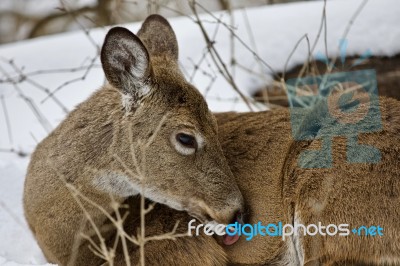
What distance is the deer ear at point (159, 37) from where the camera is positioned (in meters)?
5.26

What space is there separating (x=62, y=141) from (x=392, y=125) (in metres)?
2.06

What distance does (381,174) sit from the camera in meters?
4.45

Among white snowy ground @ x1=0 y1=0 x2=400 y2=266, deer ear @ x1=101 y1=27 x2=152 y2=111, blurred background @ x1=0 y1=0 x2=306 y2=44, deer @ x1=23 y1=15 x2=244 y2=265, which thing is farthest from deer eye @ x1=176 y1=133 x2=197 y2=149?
blurred background @ x1=0 y1=0 x2=306 y2=44

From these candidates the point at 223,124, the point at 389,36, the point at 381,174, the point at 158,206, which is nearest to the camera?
the point at 381,174

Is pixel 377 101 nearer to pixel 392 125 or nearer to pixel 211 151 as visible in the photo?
pixel 392 125

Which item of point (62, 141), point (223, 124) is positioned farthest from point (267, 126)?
point (62, 141)

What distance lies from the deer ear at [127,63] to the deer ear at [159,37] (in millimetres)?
710

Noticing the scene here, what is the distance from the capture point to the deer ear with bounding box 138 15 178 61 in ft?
17.3

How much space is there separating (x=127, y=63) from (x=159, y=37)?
853 mm

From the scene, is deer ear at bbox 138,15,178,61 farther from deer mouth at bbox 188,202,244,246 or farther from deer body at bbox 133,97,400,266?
deer mouth at bbox 188,202,244,246

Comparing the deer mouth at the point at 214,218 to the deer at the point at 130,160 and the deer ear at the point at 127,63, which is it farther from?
the deer ear at the point at 127,63

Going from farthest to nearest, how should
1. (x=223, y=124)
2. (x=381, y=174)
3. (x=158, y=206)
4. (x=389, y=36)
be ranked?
(x=389, y=36) → (x=223, y=124) → (x=158, y=206) → (x=381, y=174)

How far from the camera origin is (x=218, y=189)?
178 inches

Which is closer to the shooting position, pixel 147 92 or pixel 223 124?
pixel 147 92
